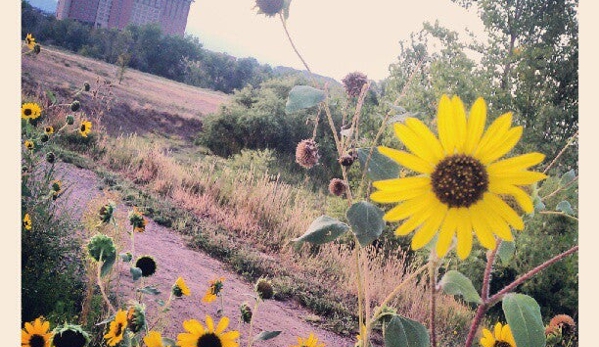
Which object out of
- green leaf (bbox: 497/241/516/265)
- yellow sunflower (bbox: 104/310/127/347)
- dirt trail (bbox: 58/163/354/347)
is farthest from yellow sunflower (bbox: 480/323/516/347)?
dirt trail (bbox: 58/163/354/347)

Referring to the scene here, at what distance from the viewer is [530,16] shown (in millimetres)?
859

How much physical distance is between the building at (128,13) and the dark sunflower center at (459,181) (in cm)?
95

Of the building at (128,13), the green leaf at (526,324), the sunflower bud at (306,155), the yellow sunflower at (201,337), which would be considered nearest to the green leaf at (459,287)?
the green leaf at (526,324)

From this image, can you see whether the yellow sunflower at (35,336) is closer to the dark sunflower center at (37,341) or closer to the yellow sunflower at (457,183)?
the dark sunflower center at (37,341)

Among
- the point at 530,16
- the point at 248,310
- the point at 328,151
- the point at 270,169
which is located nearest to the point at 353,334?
the point at 248,310

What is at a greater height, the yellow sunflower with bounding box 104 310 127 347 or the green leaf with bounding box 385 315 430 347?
the green leaf with bounding box 385 315 430 347

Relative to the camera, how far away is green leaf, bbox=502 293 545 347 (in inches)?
14.6

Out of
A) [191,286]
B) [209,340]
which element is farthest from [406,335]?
[191,286]

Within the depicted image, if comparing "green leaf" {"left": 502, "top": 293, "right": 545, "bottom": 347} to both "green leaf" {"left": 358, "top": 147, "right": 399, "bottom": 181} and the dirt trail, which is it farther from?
the dirt trail

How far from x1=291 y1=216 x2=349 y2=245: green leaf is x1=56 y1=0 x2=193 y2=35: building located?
0.85m

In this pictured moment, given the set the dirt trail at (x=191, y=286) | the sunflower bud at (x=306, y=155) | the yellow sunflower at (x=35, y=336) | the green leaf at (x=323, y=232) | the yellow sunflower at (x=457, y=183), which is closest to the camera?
the yellow sunflower at (x=457, y=183)

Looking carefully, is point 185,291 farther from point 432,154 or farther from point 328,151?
point 328,151

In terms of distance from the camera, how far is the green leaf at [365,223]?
381 mm

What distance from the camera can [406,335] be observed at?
0.42 m
